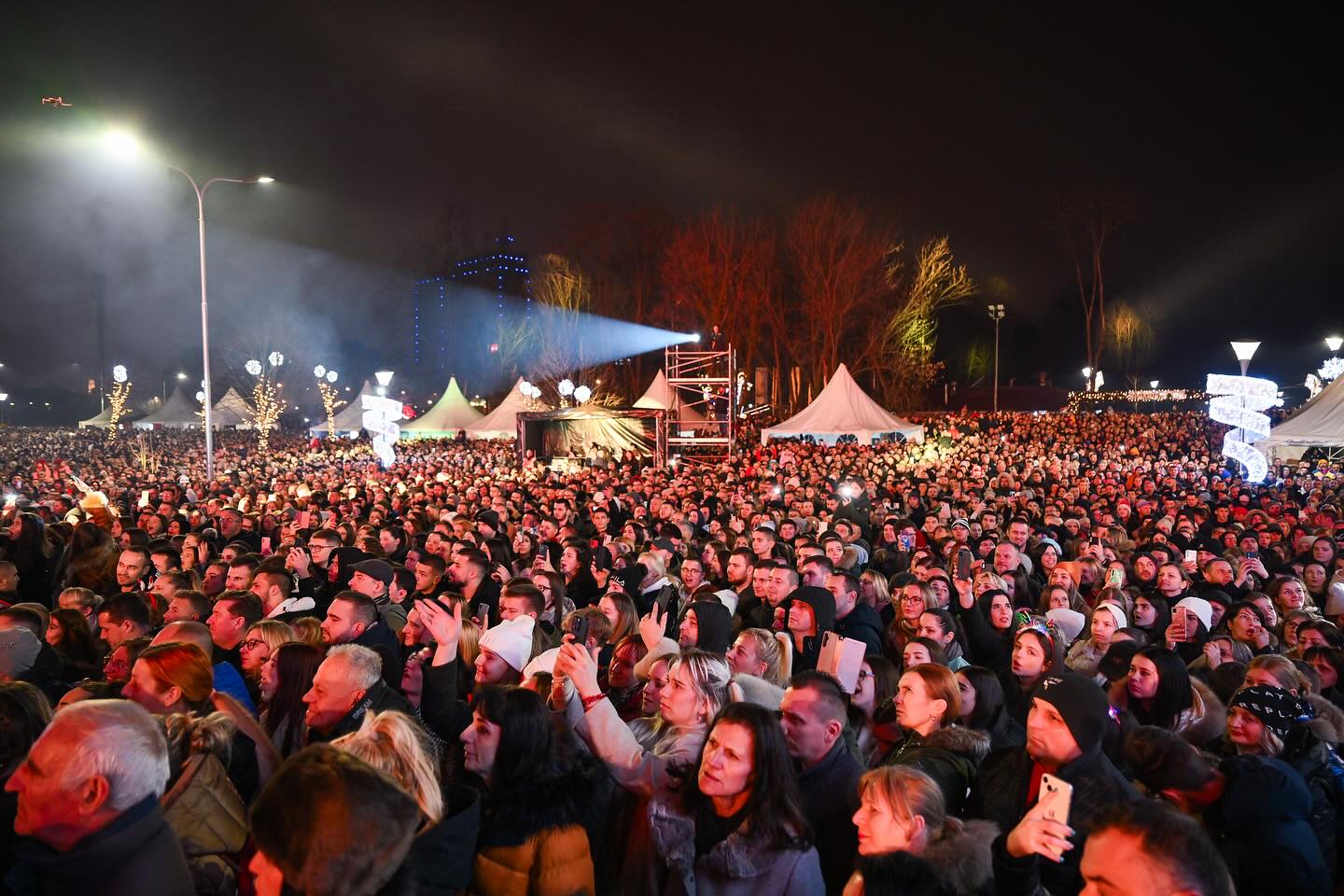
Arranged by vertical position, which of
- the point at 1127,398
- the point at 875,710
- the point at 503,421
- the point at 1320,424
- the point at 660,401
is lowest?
the point at 875,710

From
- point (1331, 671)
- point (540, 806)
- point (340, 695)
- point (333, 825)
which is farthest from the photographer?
point (1331, 671)

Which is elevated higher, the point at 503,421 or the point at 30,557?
the point at 503,421

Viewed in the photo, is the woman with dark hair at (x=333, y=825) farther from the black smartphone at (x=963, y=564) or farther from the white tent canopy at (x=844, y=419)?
the white tent canopy at (x=844, y=419)

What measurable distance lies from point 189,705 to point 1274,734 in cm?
411

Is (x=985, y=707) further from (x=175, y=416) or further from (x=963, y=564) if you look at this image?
(x=175, y=416)

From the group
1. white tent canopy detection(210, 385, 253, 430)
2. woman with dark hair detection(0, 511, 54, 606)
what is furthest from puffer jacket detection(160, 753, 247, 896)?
white tent canopy detection(210, 385, 253, 430)

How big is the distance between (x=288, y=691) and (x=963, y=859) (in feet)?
8.36

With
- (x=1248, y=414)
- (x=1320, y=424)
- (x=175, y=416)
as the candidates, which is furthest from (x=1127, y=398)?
(x=175, y=416)

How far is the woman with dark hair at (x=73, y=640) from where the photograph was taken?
497 centimetres

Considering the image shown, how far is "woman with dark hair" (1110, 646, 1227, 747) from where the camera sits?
3.95 meters

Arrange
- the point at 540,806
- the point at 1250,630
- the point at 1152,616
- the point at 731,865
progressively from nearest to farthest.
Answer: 1. the point at 731,865
2. the point at 540,806
3. the point at 1250,630
4. the point at 1152,616

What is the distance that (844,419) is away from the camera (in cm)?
2567

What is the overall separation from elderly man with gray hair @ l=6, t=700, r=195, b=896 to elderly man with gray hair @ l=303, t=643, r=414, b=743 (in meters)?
0.99

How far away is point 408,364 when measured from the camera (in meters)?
89.5
